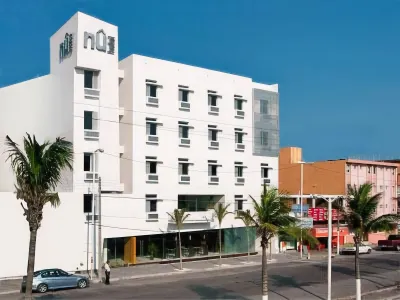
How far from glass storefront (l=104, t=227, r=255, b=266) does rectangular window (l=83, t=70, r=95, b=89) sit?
12594 millimetres

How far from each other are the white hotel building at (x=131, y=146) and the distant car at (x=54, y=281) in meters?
6.06

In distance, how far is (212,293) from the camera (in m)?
31.9

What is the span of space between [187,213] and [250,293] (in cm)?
1799

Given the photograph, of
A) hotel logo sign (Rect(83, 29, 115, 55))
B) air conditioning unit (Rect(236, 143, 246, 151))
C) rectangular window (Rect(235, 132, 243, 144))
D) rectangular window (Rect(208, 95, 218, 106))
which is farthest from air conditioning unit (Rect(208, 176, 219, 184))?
hotel logo sign (Rect(83, 29, 115, 55))

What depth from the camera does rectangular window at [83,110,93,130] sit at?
1753 inches

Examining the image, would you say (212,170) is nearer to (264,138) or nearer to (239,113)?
(239,113)

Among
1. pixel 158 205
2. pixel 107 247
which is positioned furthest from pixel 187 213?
pixel 107 247

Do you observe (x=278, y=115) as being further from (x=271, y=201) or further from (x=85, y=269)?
(x=271, y=201)

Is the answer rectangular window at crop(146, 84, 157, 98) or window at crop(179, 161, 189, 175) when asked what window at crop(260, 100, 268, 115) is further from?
rectangular window at crop(146, 84, 157, 98)

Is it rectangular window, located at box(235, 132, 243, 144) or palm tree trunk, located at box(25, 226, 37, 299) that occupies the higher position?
rectangular window, located at box(235, 132, 243, 144)

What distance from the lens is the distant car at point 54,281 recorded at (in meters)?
32.4

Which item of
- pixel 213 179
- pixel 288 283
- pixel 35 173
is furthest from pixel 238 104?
pixel 35 173

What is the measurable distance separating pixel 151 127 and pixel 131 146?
2.90m

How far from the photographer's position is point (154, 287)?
113 feet
